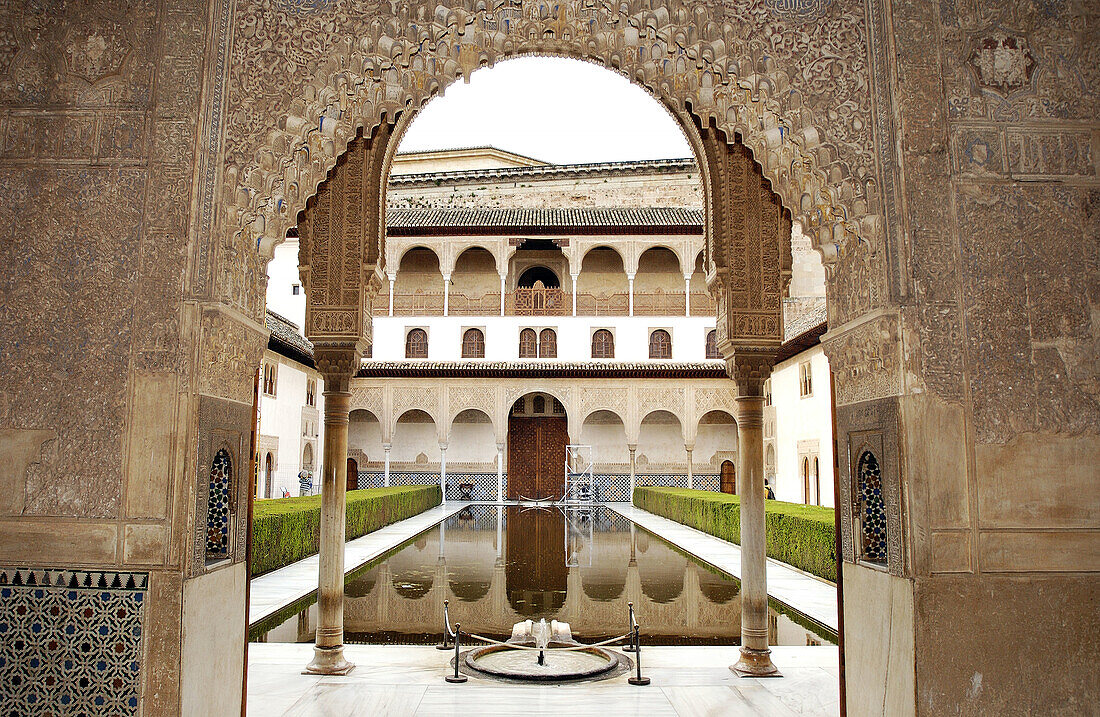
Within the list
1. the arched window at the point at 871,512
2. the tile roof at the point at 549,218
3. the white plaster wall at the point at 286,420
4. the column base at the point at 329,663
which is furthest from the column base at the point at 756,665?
the tile roof at the point at 549,218

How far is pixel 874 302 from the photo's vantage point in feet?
10.5

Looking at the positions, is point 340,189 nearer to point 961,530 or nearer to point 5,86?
point 5,86

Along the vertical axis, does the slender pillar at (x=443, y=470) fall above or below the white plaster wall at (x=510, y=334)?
below

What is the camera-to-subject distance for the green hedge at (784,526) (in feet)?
30.1

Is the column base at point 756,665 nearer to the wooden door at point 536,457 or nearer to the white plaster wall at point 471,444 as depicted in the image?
the wooden door at point 536,457

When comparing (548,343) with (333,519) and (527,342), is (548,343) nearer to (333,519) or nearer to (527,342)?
(527,342)

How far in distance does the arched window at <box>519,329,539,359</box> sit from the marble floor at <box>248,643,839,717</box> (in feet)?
59.1

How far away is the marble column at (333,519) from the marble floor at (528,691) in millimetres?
181

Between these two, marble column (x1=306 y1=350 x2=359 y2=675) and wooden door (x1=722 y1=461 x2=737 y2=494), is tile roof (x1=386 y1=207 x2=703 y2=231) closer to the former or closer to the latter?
wooden door (x1=722 y1=461 x2=737 y2=494)

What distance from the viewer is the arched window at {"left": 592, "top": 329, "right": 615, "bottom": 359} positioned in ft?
76.9

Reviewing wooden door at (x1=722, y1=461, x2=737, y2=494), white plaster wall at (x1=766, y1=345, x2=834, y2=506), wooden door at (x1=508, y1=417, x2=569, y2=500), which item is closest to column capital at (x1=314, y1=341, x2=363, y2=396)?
white plaster wall at (x1=766, y1=345, x2=834, y2=506)

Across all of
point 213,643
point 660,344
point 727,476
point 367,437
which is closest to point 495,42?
point 213,643

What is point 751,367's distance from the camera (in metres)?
5.68

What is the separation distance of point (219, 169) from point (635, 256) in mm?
20035
